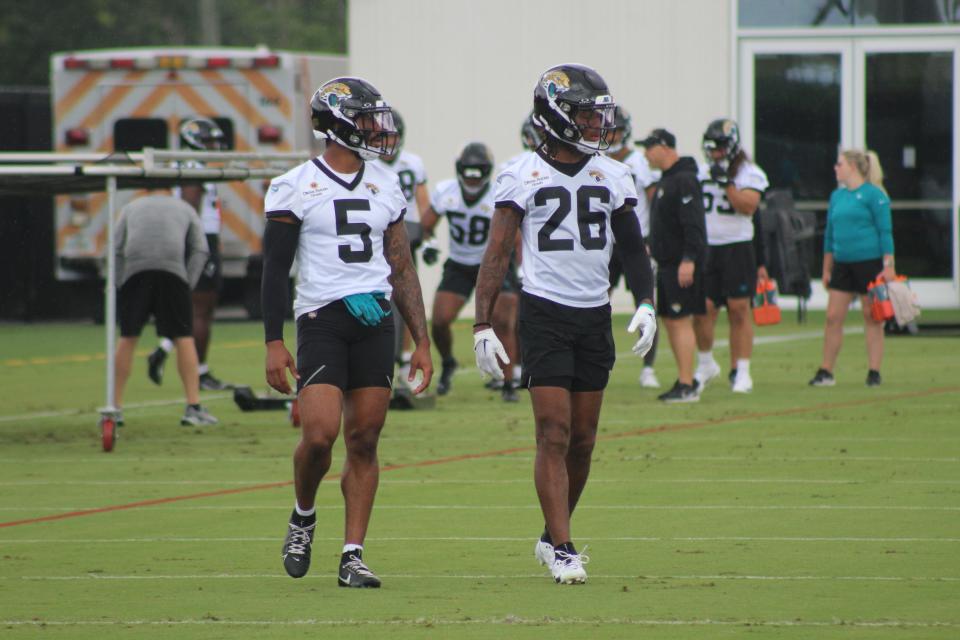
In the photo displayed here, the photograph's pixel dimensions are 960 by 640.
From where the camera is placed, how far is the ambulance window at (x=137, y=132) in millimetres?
24922

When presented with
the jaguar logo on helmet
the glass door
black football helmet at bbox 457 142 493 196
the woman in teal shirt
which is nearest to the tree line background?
the glass door

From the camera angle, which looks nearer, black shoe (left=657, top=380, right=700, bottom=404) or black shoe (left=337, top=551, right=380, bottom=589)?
black shoe (left=337, top=551, right=380, bottom=589)

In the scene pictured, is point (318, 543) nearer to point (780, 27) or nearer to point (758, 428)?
point (758, 428)

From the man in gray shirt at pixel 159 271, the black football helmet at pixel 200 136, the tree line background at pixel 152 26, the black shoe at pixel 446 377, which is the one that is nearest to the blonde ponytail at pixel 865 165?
the black shoe at pixel 446 377

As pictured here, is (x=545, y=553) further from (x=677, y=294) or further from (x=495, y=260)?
(x=677, y=294)

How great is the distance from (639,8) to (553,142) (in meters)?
19.1

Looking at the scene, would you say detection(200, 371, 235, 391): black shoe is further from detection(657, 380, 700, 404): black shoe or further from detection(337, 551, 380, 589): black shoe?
detection(337, 551, 380, 589): black shoe

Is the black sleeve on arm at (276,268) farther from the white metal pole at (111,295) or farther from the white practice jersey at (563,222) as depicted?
the white metal pole at (111,295)

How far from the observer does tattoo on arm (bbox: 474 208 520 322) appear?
7.81 m

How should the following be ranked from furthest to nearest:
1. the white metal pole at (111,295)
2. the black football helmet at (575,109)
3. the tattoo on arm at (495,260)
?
the white metal pole at (111,295) < the tattoo on arm at (495,260) < the black football helmet at (575,109)

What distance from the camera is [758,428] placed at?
43.4ft

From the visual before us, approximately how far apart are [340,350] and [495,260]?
806 mm

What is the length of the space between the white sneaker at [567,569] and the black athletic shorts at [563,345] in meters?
0.72

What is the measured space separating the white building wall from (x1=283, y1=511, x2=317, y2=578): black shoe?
1880 cm
